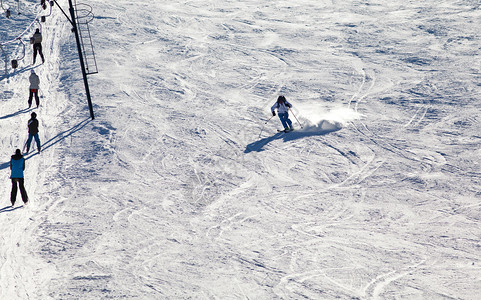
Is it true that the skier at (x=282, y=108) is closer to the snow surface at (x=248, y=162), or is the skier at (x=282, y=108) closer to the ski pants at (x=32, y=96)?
the snow surface at (x=248, y=162)

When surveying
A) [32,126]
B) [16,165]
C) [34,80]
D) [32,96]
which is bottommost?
[32,96]

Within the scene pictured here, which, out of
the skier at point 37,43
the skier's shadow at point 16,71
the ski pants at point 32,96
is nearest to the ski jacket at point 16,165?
the ski pants at point 32,96

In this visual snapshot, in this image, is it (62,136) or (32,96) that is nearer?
(62,136)

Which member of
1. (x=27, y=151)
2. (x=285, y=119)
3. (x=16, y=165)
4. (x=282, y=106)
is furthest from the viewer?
(x=285, y=119)

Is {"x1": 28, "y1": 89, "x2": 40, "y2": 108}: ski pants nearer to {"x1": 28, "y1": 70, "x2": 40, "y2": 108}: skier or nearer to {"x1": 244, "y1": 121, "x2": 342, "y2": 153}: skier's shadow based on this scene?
{"x1": 28, "y1": 70, "x2": 40, "y2": 108}: skier

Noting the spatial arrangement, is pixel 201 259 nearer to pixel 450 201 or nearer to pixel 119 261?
pixel 119 261

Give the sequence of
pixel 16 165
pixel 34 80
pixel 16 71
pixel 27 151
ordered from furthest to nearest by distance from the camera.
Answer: pixel 16 71 < pixel 34 80 < pixel 27 151 < pixel 16 165

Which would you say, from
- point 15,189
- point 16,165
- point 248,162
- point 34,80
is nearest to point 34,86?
point 34,80

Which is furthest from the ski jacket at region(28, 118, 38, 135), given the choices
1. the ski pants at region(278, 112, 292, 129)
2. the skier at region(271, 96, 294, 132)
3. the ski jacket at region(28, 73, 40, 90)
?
the ski pants at region(278, 112, 292, 129)

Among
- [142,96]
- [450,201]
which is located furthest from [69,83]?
[450,201]

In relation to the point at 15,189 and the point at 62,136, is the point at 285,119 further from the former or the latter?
the point at 15,189
